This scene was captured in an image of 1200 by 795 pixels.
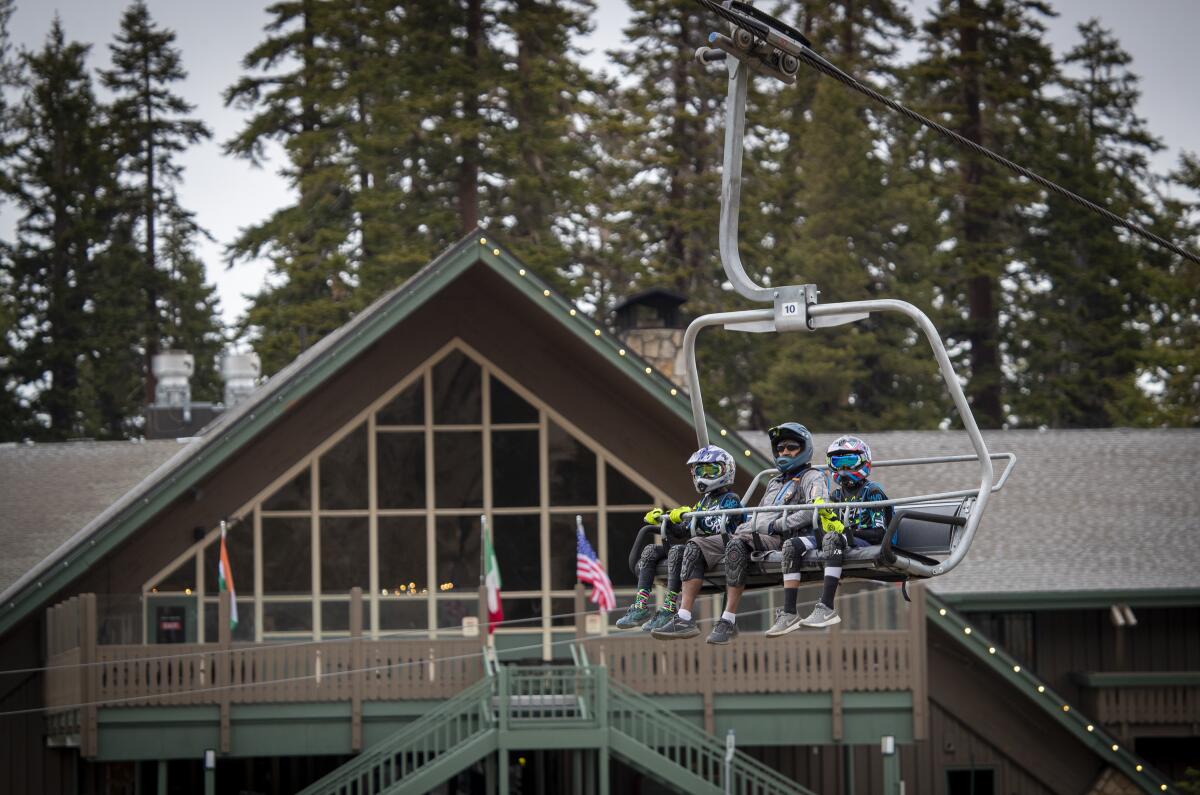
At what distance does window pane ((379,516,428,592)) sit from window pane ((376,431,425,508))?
295 mm

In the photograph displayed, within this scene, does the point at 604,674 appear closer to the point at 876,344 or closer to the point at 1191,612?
the point at 1191,612

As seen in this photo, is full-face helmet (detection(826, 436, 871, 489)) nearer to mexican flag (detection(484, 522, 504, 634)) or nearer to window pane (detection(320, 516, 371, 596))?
mexican flag (detection(484, 522, 504, 634))

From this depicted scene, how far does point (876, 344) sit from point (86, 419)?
67.6 ft

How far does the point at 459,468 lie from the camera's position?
103 ft

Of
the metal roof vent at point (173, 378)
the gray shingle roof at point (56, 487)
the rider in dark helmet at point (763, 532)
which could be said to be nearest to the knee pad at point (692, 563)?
the rider in dark helmet at point (763, 532)

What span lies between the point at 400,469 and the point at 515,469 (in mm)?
1618

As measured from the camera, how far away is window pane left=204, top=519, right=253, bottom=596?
30656 mm

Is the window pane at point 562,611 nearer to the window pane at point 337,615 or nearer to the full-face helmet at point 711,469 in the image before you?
the window pane at point 337,615

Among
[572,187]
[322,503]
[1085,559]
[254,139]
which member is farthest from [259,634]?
[254,139]

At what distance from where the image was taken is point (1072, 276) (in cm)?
5334

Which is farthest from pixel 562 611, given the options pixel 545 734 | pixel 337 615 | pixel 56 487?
pixel 56 487

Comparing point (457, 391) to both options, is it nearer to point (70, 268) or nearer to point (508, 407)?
point (508, 407)

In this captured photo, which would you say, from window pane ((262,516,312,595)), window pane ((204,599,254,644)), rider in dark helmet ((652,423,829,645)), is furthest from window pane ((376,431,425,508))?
rider in dark helmet ((652,423,829,645))

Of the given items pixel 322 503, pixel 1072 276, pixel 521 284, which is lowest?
pixel 322 503
